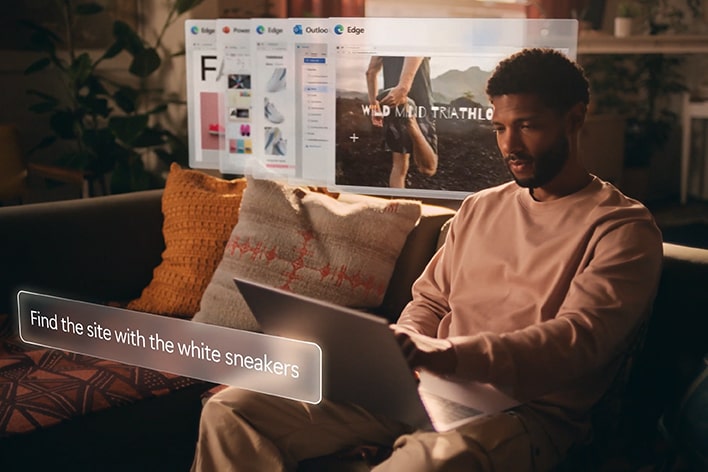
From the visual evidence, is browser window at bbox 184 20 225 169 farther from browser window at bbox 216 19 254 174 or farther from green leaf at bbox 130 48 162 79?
green leaf at bbox 130 48 162 79

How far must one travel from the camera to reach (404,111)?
140cm

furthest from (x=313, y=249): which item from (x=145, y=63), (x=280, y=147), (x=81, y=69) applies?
(x=81, y=69)

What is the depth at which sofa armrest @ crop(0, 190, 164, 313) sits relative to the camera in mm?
1618

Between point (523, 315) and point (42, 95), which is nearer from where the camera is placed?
point (523, 315)

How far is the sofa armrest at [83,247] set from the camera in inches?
63.7

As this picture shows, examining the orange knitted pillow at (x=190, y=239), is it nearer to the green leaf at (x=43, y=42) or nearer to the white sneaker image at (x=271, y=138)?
the white sneaker image at (x=271, y=138)

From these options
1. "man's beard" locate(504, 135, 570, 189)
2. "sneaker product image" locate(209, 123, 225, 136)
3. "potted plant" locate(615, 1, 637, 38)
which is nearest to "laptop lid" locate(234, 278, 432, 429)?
"man's beard" locate(504, 135, 570, 189)

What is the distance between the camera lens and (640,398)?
1.25 metres

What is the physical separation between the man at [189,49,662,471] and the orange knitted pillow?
56cm

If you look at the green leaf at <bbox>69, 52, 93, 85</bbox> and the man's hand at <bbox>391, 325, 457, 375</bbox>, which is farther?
the green leaf at <bbox>69, 52, 93, 85</bbox>

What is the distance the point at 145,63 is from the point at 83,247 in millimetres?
1047

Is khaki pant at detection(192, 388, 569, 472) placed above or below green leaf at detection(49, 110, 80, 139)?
below

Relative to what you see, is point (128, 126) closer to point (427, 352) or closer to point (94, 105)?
point (94, 105)

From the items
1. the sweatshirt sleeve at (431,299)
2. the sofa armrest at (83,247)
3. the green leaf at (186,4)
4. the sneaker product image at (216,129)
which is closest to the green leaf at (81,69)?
the green leaf at (186,4)
